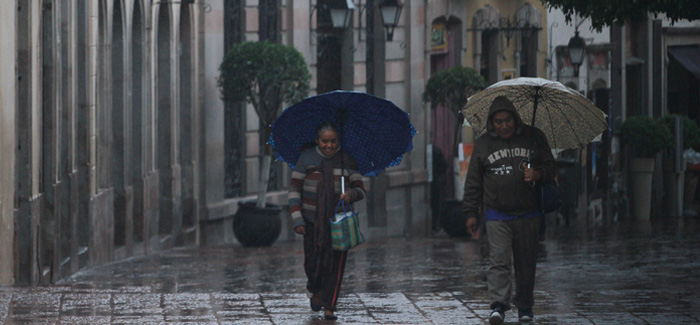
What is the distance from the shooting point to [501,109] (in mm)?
9164

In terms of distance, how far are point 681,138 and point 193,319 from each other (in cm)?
2185

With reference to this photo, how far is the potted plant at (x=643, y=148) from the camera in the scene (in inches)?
1142

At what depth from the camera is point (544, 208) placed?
919 cm

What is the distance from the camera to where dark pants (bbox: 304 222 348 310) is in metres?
9.22

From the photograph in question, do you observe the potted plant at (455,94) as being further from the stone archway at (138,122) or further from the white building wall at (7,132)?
the white building wall at (7,132)

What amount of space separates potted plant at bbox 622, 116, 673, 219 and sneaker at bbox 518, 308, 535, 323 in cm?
2030

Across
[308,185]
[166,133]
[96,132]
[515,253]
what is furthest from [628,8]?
[166,133]

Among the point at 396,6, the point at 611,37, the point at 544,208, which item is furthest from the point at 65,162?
the point at 611,37

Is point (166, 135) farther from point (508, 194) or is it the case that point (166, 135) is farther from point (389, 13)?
point (508, 194)

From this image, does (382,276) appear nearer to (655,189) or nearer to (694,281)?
(694,281)

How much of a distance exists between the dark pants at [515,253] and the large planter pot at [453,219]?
11.8 metres

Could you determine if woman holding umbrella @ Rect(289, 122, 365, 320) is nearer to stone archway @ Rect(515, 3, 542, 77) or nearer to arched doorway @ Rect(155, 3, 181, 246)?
arched doorway @ Rect(155, 3, 181, 246)

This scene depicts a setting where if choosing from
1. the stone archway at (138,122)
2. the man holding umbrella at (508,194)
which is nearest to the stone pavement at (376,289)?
the man holding umbrella at (508,194)

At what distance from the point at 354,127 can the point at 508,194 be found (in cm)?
111
